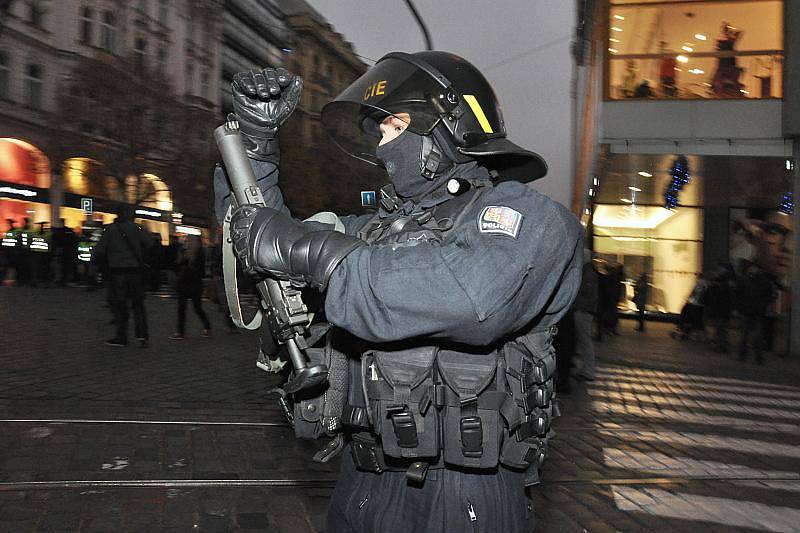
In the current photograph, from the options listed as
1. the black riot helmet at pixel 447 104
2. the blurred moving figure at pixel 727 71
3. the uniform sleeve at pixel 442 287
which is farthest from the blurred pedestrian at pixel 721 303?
the uniform sleeve at pixel 442 287

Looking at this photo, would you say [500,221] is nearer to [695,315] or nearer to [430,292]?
[430,292]

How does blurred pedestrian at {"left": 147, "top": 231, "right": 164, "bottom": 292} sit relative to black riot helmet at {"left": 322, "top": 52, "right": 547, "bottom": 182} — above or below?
below

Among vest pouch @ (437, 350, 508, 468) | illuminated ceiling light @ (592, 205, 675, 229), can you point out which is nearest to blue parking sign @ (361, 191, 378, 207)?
vest pouch @ (437, 350, 508, 468)

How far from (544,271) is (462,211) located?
316 mm

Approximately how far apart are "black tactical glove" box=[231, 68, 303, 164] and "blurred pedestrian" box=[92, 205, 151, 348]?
8537 millimetres

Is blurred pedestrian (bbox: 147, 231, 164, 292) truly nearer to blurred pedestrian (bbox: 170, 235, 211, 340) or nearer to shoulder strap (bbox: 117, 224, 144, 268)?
blurred pedestrian (bbox: 170, 235, 211, 340)

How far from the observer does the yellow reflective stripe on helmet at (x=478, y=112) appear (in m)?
2.15

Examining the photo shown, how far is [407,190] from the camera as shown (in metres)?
2.21

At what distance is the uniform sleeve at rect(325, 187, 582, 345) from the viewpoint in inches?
62.7

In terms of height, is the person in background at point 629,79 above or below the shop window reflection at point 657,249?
above

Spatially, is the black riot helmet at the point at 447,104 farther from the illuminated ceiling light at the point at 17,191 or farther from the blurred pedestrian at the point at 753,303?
the illuminated ceiling light at the point at 17,191

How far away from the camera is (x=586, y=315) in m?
9.40

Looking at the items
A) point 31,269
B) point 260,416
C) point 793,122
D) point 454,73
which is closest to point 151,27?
point 31,269

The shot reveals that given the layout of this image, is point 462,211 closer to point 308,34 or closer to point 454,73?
point 454,73
